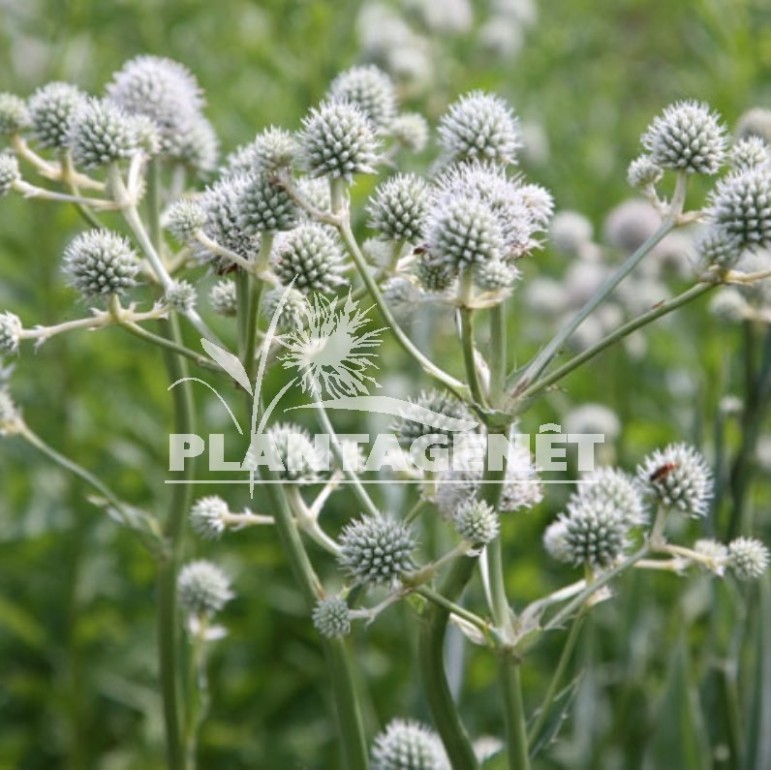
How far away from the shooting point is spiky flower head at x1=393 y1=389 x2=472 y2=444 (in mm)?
2342

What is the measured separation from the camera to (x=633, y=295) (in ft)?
14.9

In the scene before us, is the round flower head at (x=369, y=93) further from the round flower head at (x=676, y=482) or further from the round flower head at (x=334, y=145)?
the round flower head at (x=676, y=482)

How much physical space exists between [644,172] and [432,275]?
50 cm

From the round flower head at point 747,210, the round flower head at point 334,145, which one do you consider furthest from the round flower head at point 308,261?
the round flower head at point 747,210

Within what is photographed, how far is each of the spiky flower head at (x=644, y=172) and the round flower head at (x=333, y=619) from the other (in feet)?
3.33

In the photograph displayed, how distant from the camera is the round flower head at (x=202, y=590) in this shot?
2.87 metres

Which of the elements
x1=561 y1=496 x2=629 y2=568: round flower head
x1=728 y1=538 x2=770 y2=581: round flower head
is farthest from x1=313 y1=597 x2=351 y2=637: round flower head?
x1=728 y1=538 x2=770 y2=581: round flower head

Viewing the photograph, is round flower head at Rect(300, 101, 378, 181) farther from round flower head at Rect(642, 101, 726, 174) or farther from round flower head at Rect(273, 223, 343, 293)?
round flower head at Rect(642, 101, 726, 174)

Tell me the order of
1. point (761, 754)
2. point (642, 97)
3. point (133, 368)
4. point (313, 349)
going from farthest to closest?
point (642, 97) < point (133, 368) < point (761, 754) < point (313, 349)

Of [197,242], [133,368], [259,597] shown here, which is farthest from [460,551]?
[133,368]

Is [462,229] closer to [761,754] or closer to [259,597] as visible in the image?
[761,754]

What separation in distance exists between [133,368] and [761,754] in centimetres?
304

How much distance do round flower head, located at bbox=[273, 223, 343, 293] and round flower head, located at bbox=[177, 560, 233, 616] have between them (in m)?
0.88

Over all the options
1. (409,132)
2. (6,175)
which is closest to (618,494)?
(409,132)
